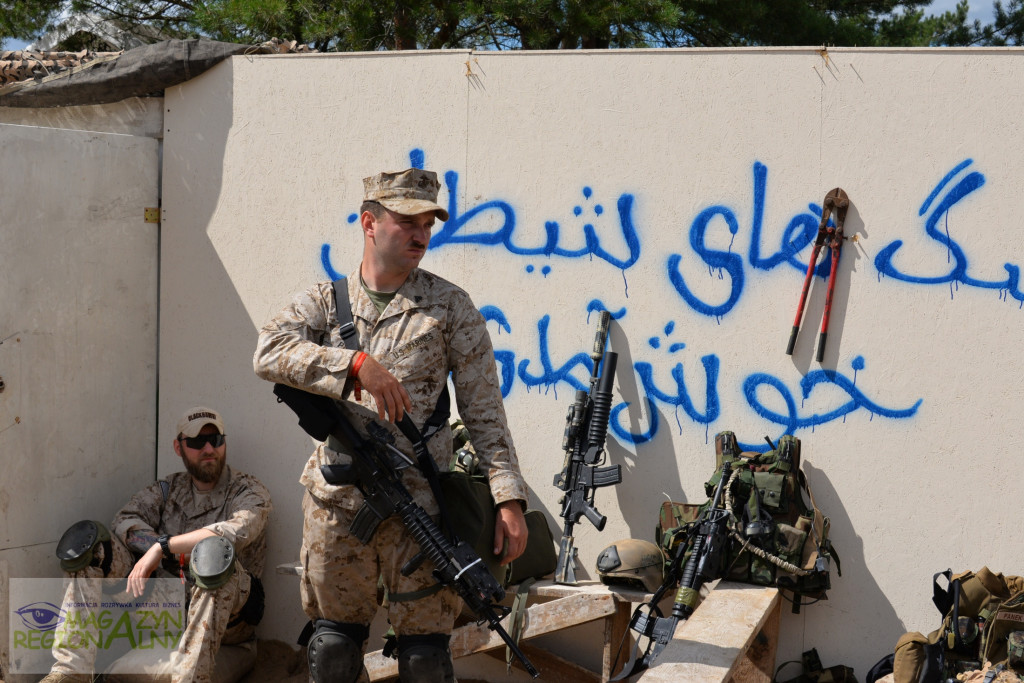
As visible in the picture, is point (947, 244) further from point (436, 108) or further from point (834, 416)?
point (436, 108)

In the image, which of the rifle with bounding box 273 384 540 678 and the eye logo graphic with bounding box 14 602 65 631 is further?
the eye logo graphic with bounding box 14 602 65 631

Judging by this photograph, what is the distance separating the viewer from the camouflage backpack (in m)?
4.16

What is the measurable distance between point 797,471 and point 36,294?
342 centimetres

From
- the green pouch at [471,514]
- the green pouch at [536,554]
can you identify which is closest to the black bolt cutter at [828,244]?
the green pouch at [536,554]

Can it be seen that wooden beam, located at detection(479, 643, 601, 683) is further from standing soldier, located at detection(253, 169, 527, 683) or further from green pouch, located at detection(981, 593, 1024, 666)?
green pouch, located at detection(981, 593, 1024, 666)

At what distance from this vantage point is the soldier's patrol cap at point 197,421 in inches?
187

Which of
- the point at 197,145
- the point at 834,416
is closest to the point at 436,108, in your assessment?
the point at 197,145

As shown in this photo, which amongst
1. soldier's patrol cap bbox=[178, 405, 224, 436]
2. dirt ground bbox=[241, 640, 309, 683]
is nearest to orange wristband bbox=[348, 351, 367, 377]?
soldier's patrol cap bbox=[178, 405, 224, 436]

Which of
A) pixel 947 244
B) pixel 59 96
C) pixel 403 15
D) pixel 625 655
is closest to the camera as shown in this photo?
pixel 947 244

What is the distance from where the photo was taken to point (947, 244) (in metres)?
4.24

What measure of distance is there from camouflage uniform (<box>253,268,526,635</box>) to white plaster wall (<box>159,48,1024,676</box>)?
1490 mm

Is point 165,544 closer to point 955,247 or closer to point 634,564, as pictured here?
point 634,564

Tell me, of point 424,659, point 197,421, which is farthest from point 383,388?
point 197,421

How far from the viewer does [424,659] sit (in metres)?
3.10
